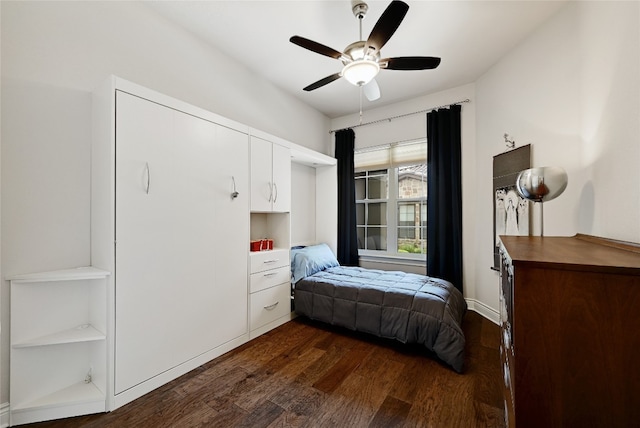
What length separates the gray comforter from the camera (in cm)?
212

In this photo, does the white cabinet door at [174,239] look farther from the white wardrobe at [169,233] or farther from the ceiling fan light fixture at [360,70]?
the ceiling fan light fixture at [360,70]

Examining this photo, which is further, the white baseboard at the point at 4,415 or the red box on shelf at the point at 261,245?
the red box on shelf at the point at 261,245

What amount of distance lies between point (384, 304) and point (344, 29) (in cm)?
259

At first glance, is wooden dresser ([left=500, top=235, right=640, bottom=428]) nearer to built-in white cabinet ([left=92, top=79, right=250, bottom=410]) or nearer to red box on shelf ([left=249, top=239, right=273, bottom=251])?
built-in white cabinet ([left=92, top=79, right=250, bottom=410])

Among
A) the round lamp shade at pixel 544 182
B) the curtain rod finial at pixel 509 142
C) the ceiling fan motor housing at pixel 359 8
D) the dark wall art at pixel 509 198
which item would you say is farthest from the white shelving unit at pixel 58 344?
the curtain rod finial at pixel 509 142

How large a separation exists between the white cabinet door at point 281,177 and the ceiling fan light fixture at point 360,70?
1.19 metres

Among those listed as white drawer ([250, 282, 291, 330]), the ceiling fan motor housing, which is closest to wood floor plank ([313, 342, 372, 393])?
white drawer ([250, 282, 291, 330])

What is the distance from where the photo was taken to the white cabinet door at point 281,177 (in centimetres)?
286

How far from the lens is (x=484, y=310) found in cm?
311

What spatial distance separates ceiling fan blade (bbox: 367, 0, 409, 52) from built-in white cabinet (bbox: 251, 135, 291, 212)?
140cm

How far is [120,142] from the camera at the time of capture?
1664mm

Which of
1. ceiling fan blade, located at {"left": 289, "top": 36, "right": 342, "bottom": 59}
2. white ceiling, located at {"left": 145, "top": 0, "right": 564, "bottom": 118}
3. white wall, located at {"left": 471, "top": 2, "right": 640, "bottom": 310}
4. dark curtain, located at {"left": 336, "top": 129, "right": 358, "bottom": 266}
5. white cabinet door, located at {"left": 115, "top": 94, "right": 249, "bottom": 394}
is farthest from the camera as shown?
dark curtain, located at {"left": 336, "top": 129, "right": 358, "bottom": 266}

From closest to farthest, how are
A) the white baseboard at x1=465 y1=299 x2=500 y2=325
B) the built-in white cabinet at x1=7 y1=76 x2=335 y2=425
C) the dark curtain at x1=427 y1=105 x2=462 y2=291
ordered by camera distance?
the built-in white cabinet at x1=7 y1=76 x2=335 y2=425, the white baseboard at x1=465 y1=299 x2=500 y2=325, the dark curtain at x1=427 y1=105 x2=462 y2=291

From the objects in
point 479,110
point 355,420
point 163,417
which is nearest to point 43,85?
point 163,417
